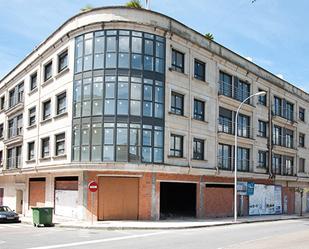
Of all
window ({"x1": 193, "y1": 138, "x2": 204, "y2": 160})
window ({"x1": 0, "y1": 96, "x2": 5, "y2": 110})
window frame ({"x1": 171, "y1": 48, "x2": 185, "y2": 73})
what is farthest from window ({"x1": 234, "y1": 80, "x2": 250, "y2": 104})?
window ({"x1": 0, "y1": 96, "x2": 5, "y2": 110})

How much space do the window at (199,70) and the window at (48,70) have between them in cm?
1031

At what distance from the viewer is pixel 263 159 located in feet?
125

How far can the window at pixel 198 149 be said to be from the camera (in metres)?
29.9

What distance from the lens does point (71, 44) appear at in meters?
28.2

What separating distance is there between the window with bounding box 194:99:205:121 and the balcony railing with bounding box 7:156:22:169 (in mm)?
15348

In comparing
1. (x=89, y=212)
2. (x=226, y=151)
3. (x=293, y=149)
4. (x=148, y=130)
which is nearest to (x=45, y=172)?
(x=89, y=212)

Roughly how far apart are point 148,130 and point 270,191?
17.0 meters

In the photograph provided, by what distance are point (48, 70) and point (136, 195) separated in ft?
39.8

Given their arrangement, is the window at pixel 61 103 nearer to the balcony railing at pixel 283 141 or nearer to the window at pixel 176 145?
the window at pixel 176 145

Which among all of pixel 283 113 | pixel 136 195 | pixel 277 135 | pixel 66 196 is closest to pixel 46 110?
pixel 66 196

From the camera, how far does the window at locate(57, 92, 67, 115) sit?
1147 inches

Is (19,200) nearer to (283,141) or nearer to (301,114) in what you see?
(283,141)

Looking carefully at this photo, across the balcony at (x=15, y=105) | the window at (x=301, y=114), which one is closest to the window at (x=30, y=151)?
the balcony at (x=15, y=105)

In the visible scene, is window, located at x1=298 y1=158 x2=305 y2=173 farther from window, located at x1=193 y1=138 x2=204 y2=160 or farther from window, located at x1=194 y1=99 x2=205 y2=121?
window, located at x1=194 y1=99 x2=205 y2=121
